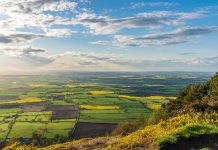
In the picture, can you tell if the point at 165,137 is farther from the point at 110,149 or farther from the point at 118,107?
the point at 118,107

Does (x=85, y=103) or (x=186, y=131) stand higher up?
(x=186, y=131)

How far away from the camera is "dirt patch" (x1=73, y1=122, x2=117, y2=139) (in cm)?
9350

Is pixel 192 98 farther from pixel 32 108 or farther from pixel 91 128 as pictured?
pixel 32 108

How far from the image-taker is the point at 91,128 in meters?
101

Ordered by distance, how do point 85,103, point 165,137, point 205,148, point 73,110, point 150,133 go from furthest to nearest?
point 85,103 < point 73,110 < point 150,133 < point 165,137 < point 205,148

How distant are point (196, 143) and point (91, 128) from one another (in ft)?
268

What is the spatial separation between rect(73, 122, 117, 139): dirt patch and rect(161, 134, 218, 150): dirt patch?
234ft

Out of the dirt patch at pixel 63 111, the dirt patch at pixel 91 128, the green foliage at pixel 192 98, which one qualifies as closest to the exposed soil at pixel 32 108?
the dirt patch at pixel 63 111

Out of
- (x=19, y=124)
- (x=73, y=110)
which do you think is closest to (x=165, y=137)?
(x=19, y=124)

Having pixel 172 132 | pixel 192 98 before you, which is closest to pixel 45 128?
pixel 192 98

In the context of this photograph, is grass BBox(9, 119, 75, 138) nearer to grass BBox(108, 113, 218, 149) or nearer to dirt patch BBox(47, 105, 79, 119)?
dirt patch BBox(47, 105, 79, 119)

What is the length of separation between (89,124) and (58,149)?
82.3m

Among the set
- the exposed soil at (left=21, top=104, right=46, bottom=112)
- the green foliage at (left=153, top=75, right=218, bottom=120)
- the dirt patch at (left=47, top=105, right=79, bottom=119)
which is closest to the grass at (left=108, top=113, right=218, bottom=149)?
the green foliage at (left=153, top=75, right=218, bottom=120)

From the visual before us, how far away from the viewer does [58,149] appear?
84.5ft
